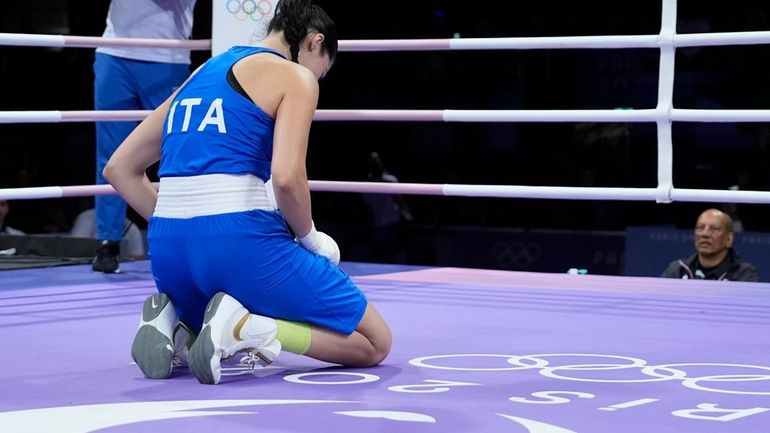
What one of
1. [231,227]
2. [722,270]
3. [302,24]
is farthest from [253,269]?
[722,270]

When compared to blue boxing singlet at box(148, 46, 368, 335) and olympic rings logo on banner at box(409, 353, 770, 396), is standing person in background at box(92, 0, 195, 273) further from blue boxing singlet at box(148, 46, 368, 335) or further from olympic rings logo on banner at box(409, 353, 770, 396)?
olympic rings logo on banner at box(409, 353, 770, 396)

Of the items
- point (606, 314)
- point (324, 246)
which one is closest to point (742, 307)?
point (606, 314)

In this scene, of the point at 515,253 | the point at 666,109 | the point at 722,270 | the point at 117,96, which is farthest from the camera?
the point at 515,253

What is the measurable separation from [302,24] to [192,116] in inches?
10.2

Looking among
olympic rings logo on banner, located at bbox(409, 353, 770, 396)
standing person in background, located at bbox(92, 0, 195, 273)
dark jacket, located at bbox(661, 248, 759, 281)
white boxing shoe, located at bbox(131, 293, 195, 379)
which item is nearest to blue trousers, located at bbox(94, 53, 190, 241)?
standing person in background, located at bbox(92, 0, 195, 273)

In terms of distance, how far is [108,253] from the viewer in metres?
3.64

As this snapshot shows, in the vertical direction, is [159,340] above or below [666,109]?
below

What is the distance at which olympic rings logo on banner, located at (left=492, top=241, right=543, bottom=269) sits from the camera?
6.85 metres

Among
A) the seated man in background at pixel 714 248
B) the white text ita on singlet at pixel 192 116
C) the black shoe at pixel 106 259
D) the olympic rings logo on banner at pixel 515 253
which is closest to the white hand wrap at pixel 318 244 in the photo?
the white text ita on singlet at pixel 192 116

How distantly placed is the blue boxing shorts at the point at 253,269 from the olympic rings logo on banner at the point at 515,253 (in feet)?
15.7

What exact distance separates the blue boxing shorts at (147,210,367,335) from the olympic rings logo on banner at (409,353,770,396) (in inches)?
8.1

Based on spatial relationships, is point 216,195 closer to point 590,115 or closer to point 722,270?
point 590,115

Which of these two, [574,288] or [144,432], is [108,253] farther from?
[144,432]

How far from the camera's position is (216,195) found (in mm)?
2074
